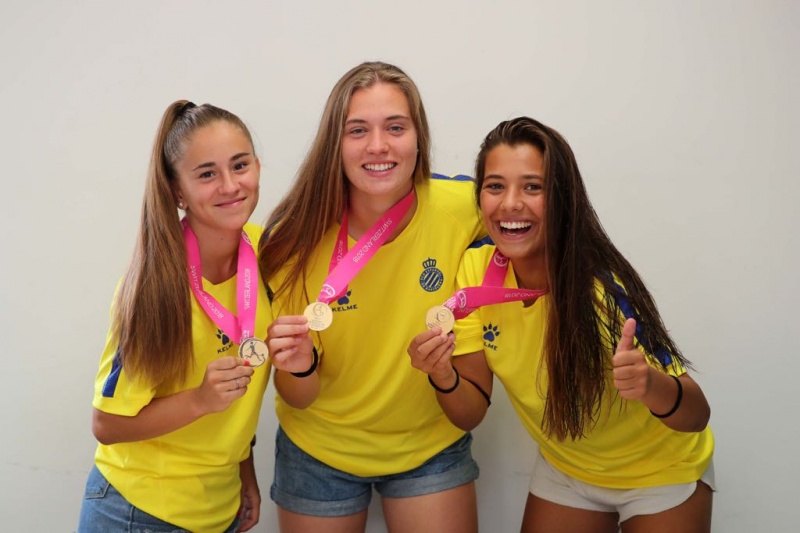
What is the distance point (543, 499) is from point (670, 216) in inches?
44.1

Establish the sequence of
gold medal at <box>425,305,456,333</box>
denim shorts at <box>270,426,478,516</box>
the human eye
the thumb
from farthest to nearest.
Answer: denim shorts at <box>270,426,478,516</box> → the human eye → gold medal at <box>425,305,456,333</box> → the thumb

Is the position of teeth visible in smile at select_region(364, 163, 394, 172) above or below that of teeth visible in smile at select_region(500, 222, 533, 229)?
above

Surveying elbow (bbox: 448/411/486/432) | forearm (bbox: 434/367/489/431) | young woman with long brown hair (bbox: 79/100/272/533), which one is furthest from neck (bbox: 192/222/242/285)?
elbow (bbox: 448/411/486/432)

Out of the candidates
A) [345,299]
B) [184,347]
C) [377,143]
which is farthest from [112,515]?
[377,143]

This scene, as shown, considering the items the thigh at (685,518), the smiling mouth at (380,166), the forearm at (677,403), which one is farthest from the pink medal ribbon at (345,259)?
the thigh at (685,518)

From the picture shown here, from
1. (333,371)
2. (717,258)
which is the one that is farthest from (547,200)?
(717,258)

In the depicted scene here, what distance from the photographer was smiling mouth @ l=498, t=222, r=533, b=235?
2.25 meters

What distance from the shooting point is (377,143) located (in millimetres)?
2242

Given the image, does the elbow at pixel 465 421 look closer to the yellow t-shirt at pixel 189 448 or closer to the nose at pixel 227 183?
the yellow t-shirt at pixel 189 448

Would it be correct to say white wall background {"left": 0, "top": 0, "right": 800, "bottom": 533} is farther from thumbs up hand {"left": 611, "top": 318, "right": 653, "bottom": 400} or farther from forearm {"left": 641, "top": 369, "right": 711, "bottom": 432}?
thumbs up hand {"left": 611, "top": 318, "right": 653, "bottom": 400}

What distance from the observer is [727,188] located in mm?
2938

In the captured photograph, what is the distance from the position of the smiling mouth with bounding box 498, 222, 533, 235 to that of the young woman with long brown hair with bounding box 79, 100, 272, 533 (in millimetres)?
688

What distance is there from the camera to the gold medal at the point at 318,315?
2211 mm

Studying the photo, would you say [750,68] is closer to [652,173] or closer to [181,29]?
[652,173]
